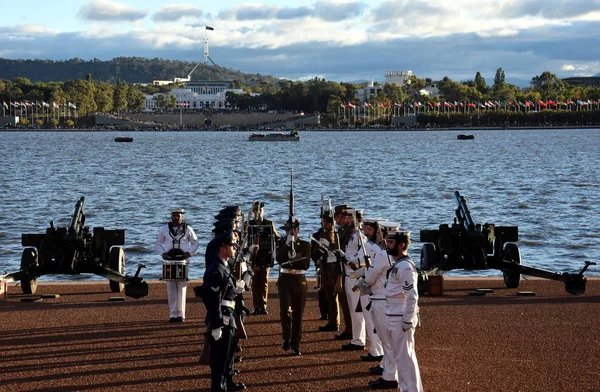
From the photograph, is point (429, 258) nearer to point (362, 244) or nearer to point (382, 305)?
point (362, 244)

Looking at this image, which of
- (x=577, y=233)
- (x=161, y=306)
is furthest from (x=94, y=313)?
(x=577, y=233)

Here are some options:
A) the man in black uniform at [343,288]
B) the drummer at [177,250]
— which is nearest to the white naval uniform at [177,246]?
the drummer at [177,250]

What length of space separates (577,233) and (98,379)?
37.3 m

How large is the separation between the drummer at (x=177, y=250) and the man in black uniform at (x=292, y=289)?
336 cm

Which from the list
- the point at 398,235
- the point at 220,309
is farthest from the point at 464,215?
the point at 220,309

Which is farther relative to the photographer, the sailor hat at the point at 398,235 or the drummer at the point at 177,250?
the drummer at the point at 177,250

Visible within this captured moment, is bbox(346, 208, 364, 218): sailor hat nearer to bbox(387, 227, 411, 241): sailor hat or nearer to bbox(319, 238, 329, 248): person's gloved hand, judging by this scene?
bbox(319, 238, 329, 248): person's gloved hand

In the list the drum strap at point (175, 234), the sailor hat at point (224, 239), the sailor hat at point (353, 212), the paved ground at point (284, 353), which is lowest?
the paved ground at point (284, 353)

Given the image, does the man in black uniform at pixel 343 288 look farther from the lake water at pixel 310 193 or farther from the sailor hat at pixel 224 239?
the lake water at pixel 310 193

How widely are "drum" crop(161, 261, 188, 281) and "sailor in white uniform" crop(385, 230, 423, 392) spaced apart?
6.93 m

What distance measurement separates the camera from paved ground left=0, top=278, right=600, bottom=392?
52.7ft

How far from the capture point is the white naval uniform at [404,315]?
1462 centimetres

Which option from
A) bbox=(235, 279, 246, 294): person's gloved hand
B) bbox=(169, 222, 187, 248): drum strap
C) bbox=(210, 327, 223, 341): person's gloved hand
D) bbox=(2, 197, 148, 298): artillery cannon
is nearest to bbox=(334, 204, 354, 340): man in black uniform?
bbox=(169, 222, 187, 248): drum strap

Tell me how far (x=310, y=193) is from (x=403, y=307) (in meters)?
62.9
